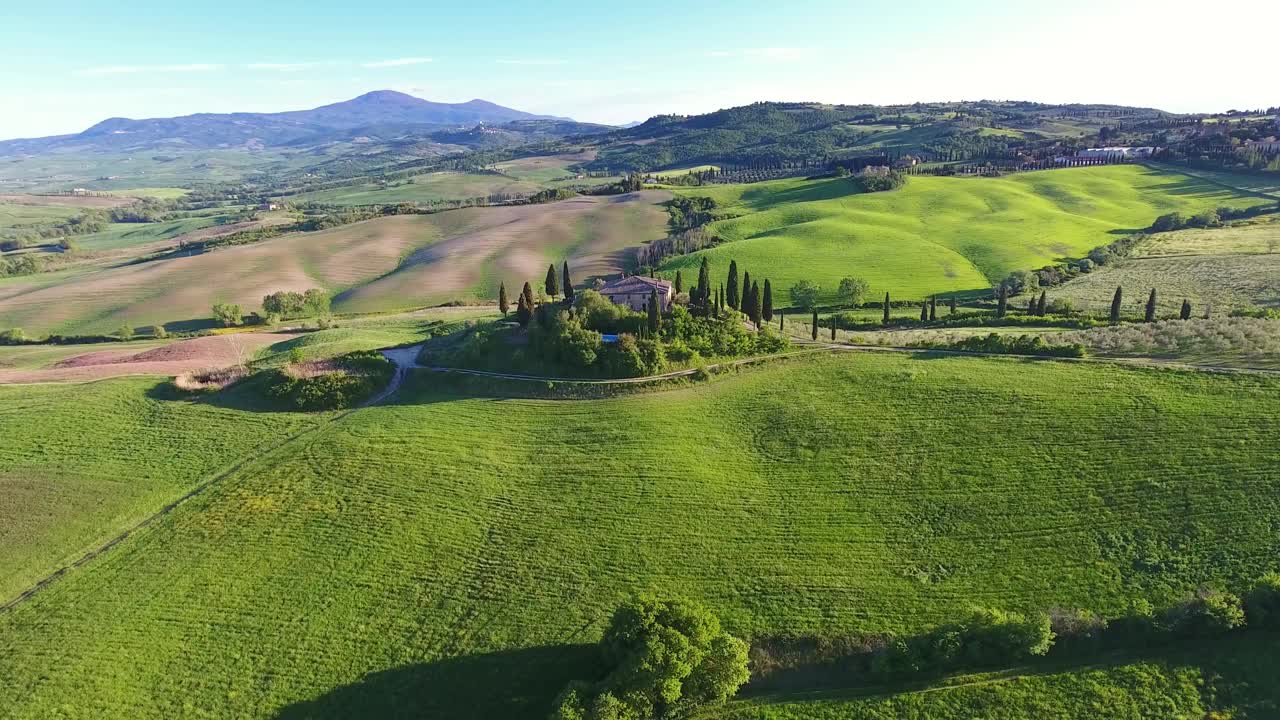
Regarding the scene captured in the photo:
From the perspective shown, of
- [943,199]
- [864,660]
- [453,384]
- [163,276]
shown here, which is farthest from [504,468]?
[943,199]

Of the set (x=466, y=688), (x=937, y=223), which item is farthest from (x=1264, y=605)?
(x=937, y=223)

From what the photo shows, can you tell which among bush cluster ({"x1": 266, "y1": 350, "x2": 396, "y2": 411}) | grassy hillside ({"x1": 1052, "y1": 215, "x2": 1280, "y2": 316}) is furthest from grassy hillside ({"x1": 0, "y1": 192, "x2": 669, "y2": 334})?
grassy hillside ({"x1": 1052, "y1": 215, "x2": 1280, "y2": 316})

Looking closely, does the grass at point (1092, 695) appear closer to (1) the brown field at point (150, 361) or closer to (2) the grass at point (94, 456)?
(2) the grass at point (94, 456)

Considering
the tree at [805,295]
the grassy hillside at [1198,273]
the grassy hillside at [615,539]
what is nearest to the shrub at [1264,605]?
the grassy hillside at [615,539]

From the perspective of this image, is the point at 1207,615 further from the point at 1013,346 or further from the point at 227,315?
the point at 227,315

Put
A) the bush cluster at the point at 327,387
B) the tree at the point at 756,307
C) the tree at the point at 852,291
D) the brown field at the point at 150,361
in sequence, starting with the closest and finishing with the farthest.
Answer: the bush cluster at the point at 327,387
the brown field at the point at 150,361
the tree at the point at 756,307
the tree at the point at 852,291

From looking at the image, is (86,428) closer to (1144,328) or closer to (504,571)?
(504,571)
